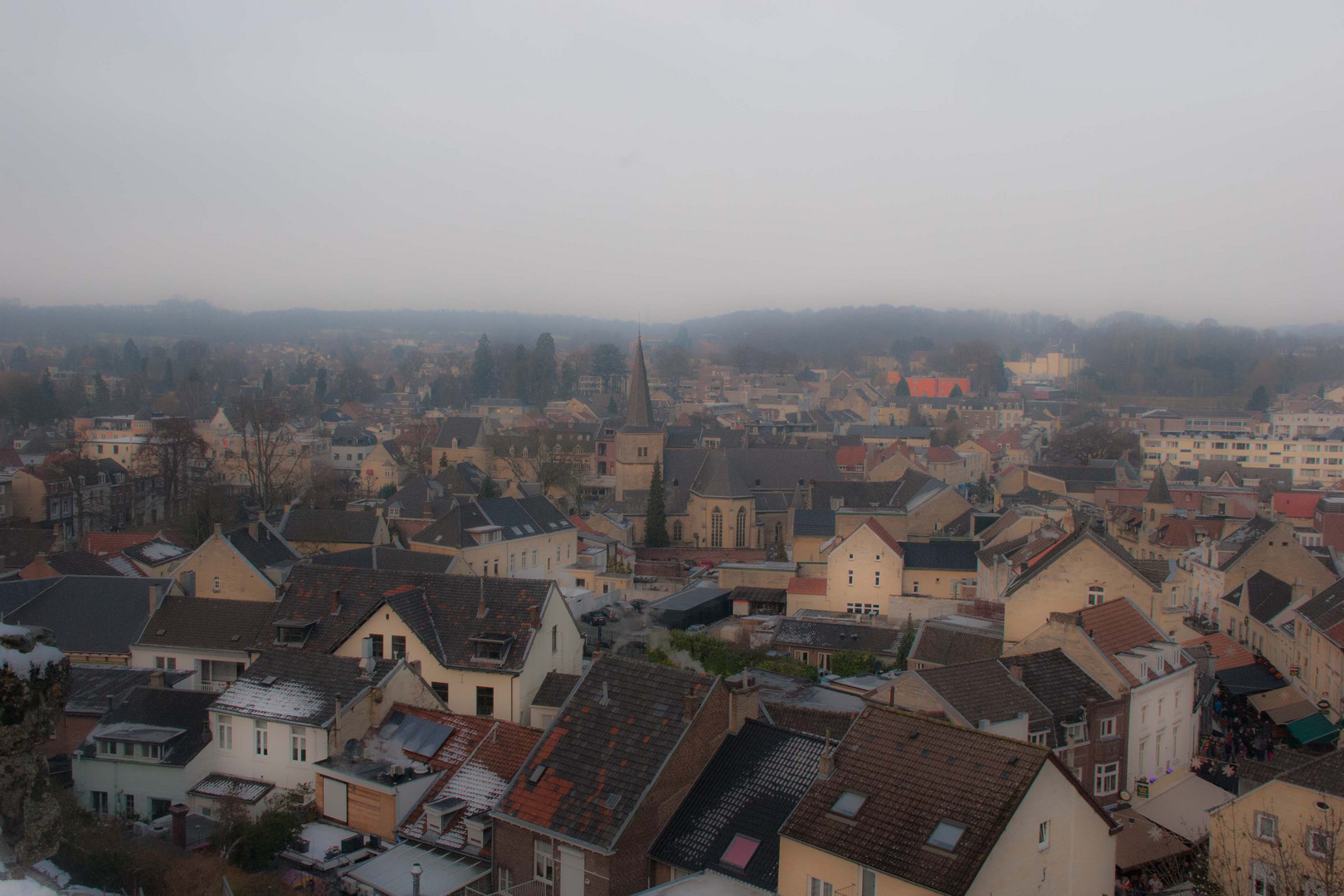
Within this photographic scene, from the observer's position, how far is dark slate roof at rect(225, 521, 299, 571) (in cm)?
3228

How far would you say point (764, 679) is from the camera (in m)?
26.4

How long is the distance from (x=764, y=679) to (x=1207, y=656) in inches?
566

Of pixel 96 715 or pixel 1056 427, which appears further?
pixel 1056 427

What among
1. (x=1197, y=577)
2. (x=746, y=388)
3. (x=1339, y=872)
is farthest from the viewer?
(x=746, y=388)

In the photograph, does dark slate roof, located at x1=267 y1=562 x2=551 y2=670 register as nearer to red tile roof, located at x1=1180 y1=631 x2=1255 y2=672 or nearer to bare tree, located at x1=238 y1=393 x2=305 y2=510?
red tile roof, located at x1=1180 y1=631 x2=1255 y2=672

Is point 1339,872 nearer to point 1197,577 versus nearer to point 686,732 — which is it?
point 686,732

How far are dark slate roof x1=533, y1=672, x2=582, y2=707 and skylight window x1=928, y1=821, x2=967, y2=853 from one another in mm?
11030

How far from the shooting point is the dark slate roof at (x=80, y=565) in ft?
108

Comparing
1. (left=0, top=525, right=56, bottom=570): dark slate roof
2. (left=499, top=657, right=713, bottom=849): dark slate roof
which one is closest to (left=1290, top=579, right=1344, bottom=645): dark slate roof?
(left=499, top=657, right=713, bottom=849): dark slate roof

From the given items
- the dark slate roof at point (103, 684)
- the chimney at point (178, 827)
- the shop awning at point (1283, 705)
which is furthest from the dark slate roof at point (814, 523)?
the chimney at point (178, 827)

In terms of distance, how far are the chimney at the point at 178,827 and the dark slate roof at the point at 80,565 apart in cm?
1839

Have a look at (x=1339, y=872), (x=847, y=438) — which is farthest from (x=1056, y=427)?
(x=1339, y=872)

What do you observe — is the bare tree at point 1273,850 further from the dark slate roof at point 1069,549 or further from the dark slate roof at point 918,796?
the dark slate roof at point 1069,549

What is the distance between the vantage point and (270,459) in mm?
55625
